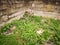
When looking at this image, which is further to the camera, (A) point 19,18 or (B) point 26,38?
(A) point 19,18

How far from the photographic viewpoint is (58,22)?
8.78m

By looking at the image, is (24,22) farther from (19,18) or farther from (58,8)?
(58,8)

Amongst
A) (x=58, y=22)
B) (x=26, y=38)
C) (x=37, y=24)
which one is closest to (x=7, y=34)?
(x=26, y=38)

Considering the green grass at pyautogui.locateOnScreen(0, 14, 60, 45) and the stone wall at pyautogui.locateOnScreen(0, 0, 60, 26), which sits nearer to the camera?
the green grass at pyautogui.locateOnScreen(0, 14, 60, 45)

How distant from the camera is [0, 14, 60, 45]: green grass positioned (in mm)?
7348

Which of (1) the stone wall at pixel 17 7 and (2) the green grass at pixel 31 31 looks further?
(1) the stone wall at pixel 17 7

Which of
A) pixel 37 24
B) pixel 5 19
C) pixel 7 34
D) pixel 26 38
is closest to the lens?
pixel 26 38

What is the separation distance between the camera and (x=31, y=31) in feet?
25.9

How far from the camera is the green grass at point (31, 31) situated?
735 centimetres

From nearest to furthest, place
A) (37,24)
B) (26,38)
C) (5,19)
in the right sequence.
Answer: (26,38), (37,24), (5,19)

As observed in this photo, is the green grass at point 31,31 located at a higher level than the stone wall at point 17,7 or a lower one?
lower

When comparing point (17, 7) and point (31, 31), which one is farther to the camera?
point (17, 7)

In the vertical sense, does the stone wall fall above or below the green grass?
above

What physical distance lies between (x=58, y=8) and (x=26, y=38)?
10.4ft
